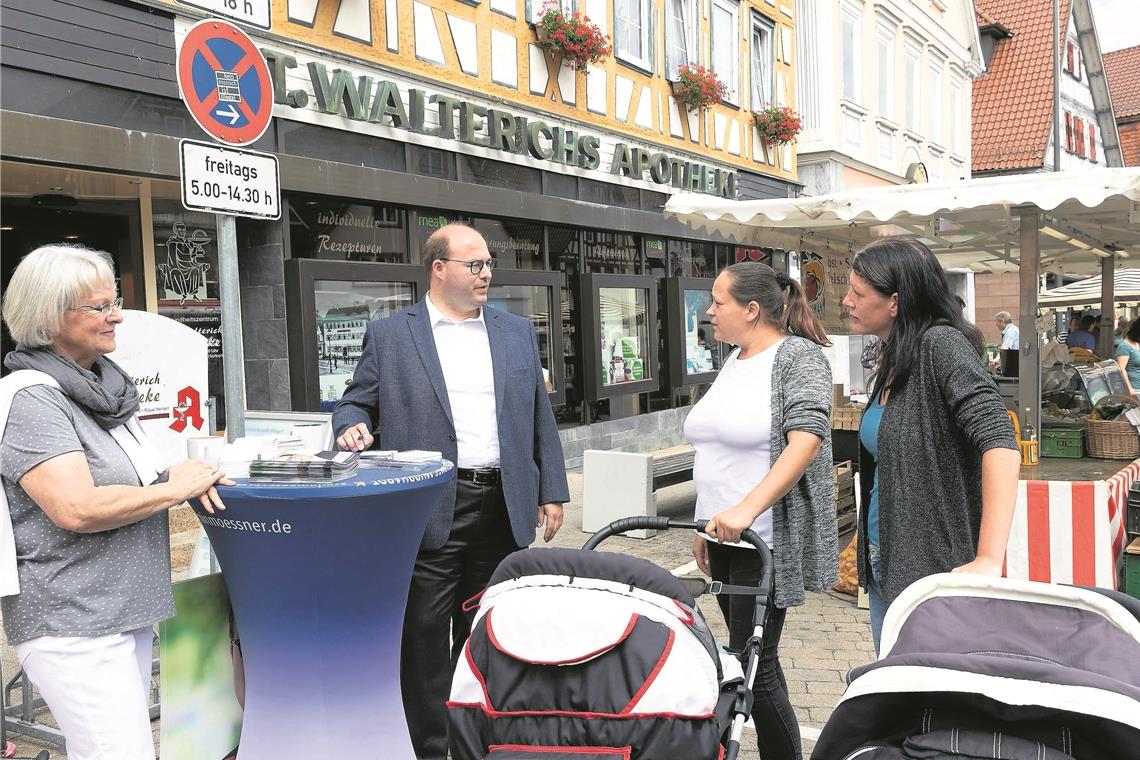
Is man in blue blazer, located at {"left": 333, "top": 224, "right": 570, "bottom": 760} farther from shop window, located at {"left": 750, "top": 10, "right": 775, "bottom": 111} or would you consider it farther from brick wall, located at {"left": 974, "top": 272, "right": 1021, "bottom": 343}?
brick wall, located at {"left": 974, "top": 272, "right": 1021, "bottom": 343}

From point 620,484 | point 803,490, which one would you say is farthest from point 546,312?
point 803,490

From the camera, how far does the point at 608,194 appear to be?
12.6 meters

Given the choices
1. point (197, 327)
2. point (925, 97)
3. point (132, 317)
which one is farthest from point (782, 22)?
point (132, 317)

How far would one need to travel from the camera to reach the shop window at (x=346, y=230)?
845 centimetres

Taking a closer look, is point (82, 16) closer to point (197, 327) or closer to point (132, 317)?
point (197, 327)

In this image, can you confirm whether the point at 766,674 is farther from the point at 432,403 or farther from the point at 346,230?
the point at 346,230

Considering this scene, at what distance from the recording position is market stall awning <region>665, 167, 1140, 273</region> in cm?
651

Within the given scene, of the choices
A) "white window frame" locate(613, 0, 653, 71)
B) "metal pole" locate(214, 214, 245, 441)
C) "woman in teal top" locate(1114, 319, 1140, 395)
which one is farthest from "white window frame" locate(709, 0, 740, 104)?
"metal pole" locate(214, 214, 245, 441)

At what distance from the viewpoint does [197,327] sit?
7.88 metres

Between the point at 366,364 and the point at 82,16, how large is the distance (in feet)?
14.8

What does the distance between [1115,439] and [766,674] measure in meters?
5.23

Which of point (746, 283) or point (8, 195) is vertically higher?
point (8, 195)

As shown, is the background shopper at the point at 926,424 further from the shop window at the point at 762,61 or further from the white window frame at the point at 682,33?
the shop window at the point at 762,61

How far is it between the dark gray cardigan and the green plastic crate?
202 inches
